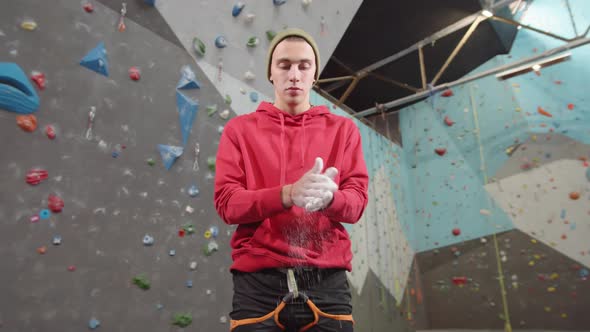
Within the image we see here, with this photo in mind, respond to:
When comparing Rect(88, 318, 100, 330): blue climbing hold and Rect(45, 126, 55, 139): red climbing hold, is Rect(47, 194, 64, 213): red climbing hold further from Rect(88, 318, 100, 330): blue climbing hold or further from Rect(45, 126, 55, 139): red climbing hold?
Rect(88, 318, 100, 330): blue climbing hold

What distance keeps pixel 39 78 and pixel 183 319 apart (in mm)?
1117

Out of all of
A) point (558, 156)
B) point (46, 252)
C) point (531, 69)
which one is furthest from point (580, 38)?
point (46, 252)

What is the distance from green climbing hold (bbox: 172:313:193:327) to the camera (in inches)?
63.3

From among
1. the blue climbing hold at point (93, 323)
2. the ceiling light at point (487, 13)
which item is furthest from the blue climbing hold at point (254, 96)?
the ceiling light at point (487, 13)

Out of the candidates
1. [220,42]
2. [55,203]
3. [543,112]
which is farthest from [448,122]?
[55,203]

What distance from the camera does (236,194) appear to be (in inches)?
32.4

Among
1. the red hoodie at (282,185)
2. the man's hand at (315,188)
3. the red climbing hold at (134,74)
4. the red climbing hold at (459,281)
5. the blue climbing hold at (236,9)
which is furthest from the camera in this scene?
the red climbing hold at (459,281)

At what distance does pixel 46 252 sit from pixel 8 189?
0.25 metres

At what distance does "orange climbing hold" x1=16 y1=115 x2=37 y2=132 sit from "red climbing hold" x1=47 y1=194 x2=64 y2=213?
252 millimetres

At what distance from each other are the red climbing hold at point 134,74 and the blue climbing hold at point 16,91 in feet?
1.30

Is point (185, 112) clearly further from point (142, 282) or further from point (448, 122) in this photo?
point (448, 122)

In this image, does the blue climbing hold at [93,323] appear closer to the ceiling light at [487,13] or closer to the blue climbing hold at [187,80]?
the blue climbing hold at [187,80]

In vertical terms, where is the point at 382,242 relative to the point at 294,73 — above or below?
below

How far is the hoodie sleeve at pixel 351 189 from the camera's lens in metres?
0.78
